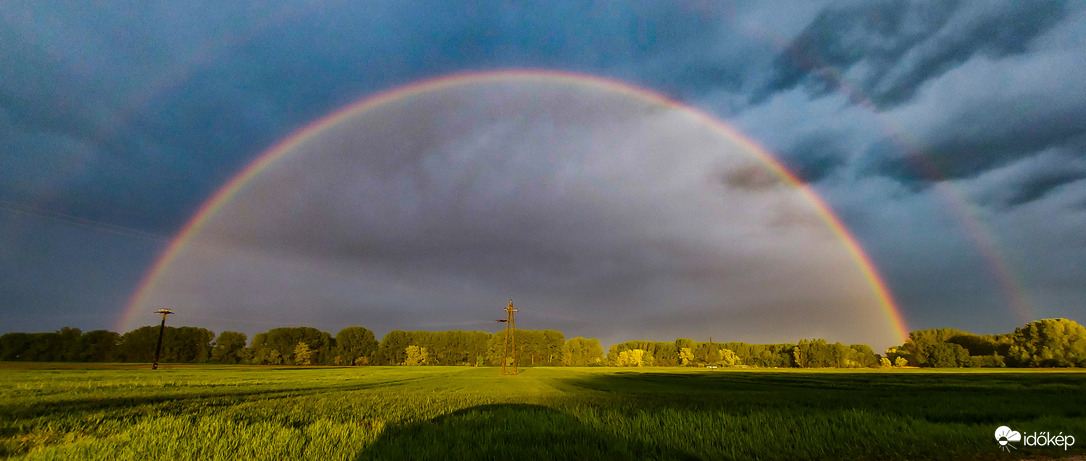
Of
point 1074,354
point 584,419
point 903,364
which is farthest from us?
point 903,364

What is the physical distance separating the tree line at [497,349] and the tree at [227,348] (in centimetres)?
27

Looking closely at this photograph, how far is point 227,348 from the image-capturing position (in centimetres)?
14725

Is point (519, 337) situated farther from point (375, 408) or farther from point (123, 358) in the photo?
point (375, 408)

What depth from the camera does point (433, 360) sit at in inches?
6649

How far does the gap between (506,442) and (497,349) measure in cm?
16663

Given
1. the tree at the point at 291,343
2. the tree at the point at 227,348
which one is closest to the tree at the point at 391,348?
the tree at the point at 291,343

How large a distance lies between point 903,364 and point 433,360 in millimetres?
171541

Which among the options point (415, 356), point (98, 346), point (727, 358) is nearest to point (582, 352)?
point (727, 358)

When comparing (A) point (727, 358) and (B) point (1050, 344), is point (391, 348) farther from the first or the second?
(B) point (1050, 344)

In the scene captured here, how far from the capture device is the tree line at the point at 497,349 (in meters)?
117

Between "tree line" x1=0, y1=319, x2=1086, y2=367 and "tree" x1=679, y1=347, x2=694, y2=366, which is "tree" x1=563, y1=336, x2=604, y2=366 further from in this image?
"tree" x1=679, y1=347, x2=694, y2=366

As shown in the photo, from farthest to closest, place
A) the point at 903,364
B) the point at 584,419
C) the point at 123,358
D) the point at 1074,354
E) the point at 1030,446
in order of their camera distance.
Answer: the point at 903,364, the point at 123,358, the point at 1074,354, the point at 584,419, the point at 1030,446

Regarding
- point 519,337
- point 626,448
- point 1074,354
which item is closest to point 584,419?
point 626,448

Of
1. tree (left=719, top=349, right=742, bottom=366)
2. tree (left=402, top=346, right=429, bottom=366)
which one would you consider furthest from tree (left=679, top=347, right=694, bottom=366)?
tree (left=402, top=346, right=429, bottom=366)
